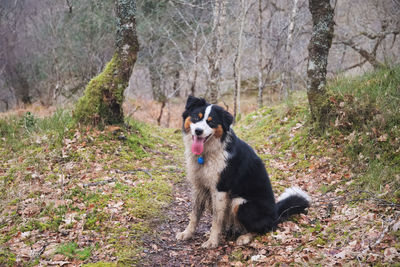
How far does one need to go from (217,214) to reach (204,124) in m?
1.28

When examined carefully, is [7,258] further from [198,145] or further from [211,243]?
[198,145]

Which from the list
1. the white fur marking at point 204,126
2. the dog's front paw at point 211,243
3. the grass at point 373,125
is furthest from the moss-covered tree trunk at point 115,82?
the grass at point 373,125

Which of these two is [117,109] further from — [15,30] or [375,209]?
[15,30]

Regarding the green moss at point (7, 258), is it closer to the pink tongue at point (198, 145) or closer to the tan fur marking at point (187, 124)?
the pink tongue at point (198, 145)

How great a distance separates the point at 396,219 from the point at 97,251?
11.6ft

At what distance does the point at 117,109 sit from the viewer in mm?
7223

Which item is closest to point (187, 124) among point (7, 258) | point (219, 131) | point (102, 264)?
point (219, 131)

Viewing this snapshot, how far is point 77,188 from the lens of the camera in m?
4.97

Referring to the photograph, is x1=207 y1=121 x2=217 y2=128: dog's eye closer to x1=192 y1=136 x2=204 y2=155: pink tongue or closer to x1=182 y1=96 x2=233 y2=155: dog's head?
x1=182 y1=96 x2=233 y2=155: dog's head

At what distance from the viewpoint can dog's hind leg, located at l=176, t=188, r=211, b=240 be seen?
423cm

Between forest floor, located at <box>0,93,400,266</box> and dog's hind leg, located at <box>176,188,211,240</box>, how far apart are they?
110 millimetres

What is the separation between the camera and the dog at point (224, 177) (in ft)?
12.9

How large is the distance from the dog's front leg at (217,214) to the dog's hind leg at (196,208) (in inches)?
9.2

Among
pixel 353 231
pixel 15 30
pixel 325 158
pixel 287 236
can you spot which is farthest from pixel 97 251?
pixel 15 30
